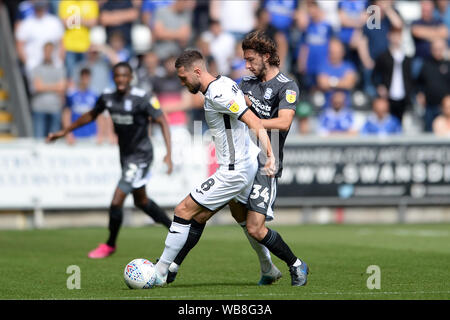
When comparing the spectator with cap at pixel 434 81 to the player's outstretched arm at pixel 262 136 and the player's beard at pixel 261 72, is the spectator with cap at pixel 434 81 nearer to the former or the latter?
the player's beard at pixel 261 72

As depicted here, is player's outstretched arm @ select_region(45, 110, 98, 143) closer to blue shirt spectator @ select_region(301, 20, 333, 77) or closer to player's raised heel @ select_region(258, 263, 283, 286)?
player's raised heel @ select_region(258, 263, 283, 286)

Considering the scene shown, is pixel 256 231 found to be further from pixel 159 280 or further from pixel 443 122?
pixel 443 122

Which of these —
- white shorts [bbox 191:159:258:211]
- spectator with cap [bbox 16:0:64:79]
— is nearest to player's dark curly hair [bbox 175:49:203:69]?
white shorts [bbox 191:159:258:211]

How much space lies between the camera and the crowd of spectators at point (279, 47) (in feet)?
63.0

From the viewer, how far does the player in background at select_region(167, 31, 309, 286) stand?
8.52 m

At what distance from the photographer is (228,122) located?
848cm

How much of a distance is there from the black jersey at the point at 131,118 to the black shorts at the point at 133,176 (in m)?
0.08

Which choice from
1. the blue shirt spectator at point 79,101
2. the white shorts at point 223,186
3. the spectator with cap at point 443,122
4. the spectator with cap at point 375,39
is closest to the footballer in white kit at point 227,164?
the white shorts at point 223,186

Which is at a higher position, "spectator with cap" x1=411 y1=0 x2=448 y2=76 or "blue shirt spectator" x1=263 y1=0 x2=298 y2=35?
"blue shirt spectator" x1=263 y1=0 x2=298 y2=35

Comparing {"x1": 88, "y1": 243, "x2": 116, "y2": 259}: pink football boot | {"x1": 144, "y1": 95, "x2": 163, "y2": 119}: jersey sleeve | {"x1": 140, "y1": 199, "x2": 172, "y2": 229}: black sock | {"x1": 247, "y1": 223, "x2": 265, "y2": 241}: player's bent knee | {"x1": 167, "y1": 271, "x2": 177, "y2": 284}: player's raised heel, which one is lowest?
{"x1": 88, "y1": 243, "x2": 116, "y2": 259}: pink football boot

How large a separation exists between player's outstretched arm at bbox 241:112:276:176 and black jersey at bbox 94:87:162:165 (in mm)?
4416

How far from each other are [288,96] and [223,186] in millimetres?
1013

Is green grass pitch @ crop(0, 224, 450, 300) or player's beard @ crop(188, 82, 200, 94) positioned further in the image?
player's beard @ crop(188, 82, 200, 94)

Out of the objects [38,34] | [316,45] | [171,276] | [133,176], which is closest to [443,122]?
[316,45]
